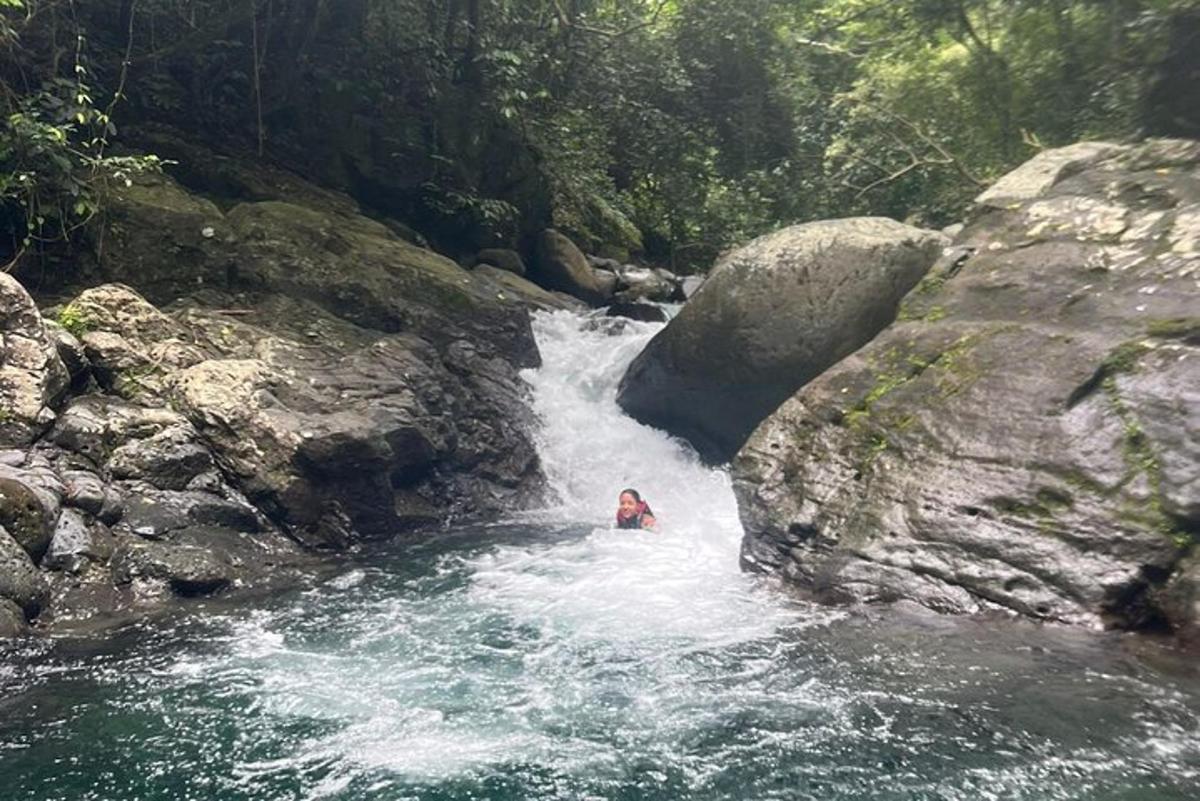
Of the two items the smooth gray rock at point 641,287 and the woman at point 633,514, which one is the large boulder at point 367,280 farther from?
the smooth gray rock at point 641,287

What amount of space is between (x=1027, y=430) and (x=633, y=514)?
3.78 meters

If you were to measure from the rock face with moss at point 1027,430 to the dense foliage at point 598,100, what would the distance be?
8.93ft

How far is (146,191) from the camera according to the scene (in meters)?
10.5

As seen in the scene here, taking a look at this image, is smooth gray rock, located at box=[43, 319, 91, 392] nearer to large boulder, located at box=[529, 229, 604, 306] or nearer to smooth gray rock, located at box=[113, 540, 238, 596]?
smooth gray rock, located at box=[113, 540, 238, 596]

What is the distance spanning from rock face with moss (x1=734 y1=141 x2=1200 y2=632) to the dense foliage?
8.93 ft

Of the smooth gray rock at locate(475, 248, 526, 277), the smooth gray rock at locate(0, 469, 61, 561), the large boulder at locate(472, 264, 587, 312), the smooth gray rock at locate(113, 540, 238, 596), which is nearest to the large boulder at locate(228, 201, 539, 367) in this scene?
the large boulder at locate(472, 264, 587, 312)

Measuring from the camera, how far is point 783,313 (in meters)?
9.38

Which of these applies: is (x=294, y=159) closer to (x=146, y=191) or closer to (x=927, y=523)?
(x=146, y=191)

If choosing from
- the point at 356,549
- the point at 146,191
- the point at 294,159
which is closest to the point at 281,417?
the point at 356,549

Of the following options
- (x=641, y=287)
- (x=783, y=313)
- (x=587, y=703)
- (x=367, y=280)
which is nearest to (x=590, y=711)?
(x=587, y=703)

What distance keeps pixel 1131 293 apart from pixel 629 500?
178 inches

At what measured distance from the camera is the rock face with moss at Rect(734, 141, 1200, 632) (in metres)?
5.61

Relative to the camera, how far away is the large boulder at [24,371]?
22.7ft

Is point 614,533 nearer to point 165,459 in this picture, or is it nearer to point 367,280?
point 165,459
